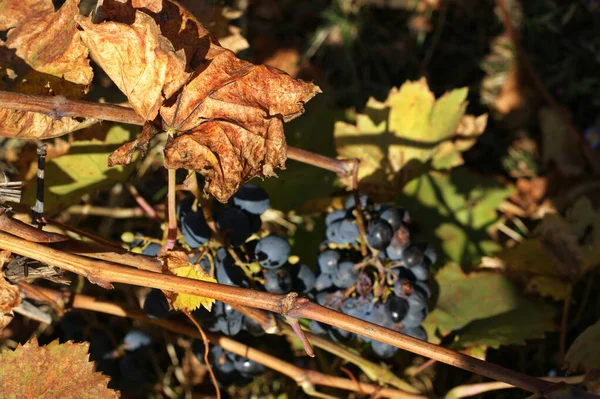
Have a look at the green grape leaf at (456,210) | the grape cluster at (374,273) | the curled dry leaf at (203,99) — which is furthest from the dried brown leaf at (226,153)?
the green grape leaf at (456,210)

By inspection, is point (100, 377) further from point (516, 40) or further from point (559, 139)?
point (516, 40)

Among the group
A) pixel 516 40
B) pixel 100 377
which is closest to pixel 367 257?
pixel 100 377

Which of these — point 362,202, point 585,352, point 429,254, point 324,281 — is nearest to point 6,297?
point 324,281

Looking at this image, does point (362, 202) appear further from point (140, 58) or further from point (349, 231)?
point (140, 58)

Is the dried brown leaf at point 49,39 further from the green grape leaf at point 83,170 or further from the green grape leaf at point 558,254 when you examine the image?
the green grape leaf at point 558,254

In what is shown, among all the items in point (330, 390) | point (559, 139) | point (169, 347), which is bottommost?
point (169, 347)

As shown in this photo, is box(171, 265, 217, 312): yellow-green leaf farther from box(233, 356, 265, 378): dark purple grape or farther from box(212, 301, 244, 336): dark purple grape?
box(233, 356, 265, 378): dark purple grape
